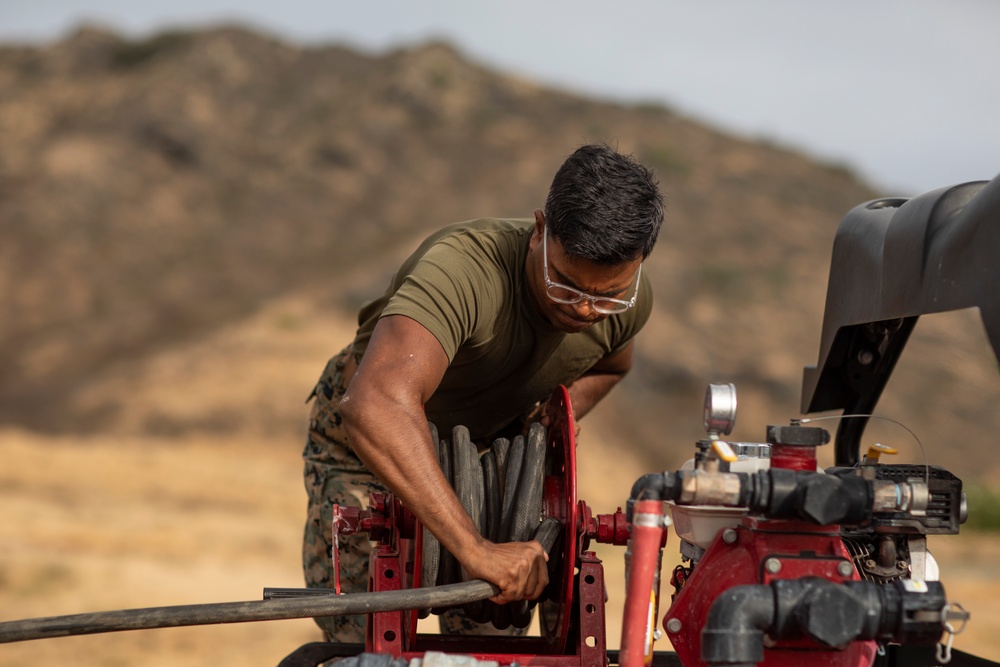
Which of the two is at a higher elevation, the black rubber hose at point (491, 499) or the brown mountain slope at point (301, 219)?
the brown mountain slope at point (301, 219)

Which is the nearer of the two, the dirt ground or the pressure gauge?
the pressure gauge

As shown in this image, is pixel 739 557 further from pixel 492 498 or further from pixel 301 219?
pixel 301 219

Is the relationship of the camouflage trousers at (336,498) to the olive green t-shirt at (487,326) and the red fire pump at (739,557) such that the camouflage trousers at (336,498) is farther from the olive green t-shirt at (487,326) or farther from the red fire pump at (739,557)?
the red fire pump at (739,557)

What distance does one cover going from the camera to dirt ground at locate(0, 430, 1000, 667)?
8758mm

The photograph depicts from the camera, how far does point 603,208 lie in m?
3.68

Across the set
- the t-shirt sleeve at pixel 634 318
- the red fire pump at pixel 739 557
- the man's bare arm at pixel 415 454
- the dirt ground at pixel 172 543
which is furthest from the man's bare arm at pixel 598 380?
the dirt ground at pixel 172 543

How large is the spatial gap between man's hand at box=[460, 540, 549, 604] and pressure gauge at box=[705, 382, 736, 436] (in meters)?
0.71

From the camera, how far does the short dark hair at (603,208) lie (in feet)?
11.9

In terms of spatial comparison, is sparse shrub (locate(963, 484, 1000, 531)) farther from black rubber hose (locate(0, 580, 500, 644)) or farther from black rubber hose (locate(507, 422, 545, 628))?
black rubber hose (locate(0, 580, 500, 644))

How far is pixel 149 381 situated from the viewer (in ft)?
70.6

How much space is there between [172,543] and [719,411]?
37.3 feet

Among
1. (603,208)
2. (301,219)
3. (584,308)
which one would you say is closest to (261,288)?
(301,219)

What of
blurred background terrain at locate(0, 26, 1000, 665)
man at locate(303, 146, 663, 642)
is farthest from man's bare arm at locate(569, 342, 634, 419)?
blurred background terrain at locate(0, 26, 1000, 665)

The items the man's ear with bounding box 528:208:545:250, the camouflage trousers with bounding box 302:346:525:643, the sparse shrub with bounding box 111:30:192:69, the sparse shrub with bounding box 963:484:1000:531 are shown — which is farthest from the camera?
the sparse shrub with bounding box 111:30:192:69
